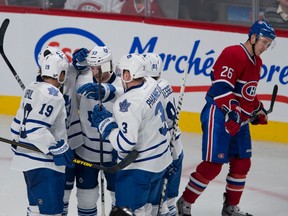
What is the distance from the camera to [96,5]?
288 inches

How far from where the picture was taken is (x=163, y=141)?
4371 millimetres

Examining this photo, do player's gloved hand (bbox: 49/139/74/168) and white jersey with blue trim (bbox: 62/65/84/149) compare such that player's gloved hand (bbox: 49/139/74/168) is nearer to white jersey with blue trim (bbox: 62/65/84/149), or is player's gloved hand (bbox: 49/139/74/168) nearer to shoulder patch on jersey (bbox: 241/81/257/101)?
white jersey with blue trim (bbox: 62/65/84/149)

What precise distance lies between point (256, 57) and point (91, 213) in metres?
1.27

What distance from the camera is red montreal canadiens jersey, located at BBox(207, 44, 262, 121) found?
496 cm

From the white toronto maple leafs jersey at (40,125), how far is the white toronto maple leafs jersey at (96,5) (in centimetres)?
298

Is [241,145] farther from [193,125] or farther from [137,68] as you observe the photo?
[193,125]

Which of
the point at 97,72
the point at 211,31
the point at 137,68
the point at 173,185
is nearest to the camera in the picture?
the point at 137,68

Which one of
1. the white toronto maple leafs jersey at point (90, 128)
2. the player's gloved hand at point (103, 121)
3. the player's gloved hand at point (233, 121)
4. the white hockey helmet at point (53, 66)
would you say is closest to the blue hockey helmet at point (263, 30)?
the player's gloved hand at point (233, 121)

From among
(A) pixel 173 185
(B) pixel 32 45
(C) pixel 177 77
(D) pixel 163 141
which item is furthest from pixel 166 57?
(D) pixel 163 141

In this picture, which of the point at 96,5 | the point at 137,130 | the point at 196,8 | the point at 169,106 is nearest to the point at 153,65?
the point at 169,106

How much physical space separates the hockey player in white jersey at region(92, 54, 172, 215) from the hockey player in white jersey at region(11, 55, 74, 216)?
0.21 meters

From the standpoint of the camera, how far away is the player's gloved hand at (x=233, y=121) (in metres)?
4.93

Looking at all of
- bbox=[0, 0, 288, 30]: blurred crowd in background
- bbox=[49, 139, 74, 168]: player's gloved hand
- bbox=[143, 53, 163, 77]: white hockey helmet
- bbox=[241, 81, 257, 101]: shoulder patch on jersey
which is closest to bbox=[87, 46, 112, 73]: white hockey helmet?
bbox=[143, 53, 163, 77]: white hockey helmet

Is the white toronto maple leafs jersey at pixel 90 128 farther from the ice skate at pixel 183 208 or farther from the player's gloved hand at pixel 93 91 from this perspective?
the ice skate at pixel 183 208
